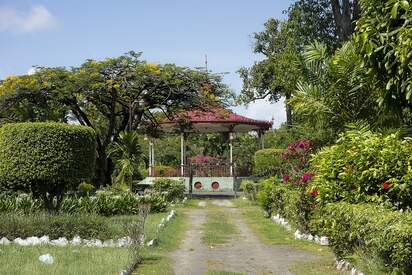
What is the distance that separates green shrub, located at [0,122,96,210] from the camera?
13234mm

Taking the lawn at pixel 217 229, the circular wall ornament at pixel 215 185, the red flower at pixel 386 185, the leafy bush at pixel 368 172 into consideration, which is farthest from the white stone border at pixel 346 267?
the circular wall ornament at pixel 215 185

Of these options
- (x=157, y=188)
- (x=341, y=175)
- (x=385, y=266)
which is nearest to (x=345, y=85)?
(x=341, y=175)

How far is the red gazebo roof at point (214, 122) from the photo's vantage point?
27531 millimetres

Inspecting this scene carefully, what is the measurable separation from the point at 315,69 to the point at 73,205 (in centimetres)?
719

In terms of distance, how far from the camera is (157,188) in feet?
74.2

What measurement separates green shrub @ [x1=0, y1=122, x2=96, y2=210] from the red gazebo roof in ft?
40.3

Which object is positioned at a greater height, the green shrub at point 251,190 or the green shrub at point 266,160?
the green shrub at point 266,160

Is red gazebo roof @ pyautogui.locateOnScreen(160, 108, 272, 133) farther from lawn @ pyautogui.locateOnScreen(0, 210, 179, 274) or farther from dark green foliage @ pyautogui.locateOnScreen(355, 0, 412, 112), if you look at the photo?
dark green foliage @ pyautogui.locateOnScreen(355, 0, 412, 112)

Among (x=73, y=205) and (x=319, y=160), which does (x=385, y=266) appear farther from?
(x=73, y=205)

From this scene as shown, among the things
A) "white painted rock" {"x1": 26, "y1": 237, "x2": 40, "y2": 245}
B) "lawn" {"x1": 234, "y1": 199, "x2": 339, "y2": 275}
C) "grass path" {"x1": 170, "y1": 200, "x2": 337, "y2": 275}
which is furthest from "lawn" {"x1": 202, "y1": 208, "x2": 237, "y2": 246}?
"white painted rock" {"x1": 26, "y1": 237, "x2": 40, "y2": 245}

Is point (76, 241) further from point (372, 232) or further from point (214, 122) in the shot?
Result: point (214, 122)

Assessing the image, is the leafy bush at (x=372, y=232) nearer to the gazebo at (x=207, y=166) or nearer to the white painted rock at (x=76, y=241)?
the white painted rock at (x=76, y=241)

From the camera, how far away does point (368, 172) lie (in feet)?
26.2

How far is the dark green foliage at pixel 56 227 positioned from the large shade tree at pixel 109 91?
12.5 metres
